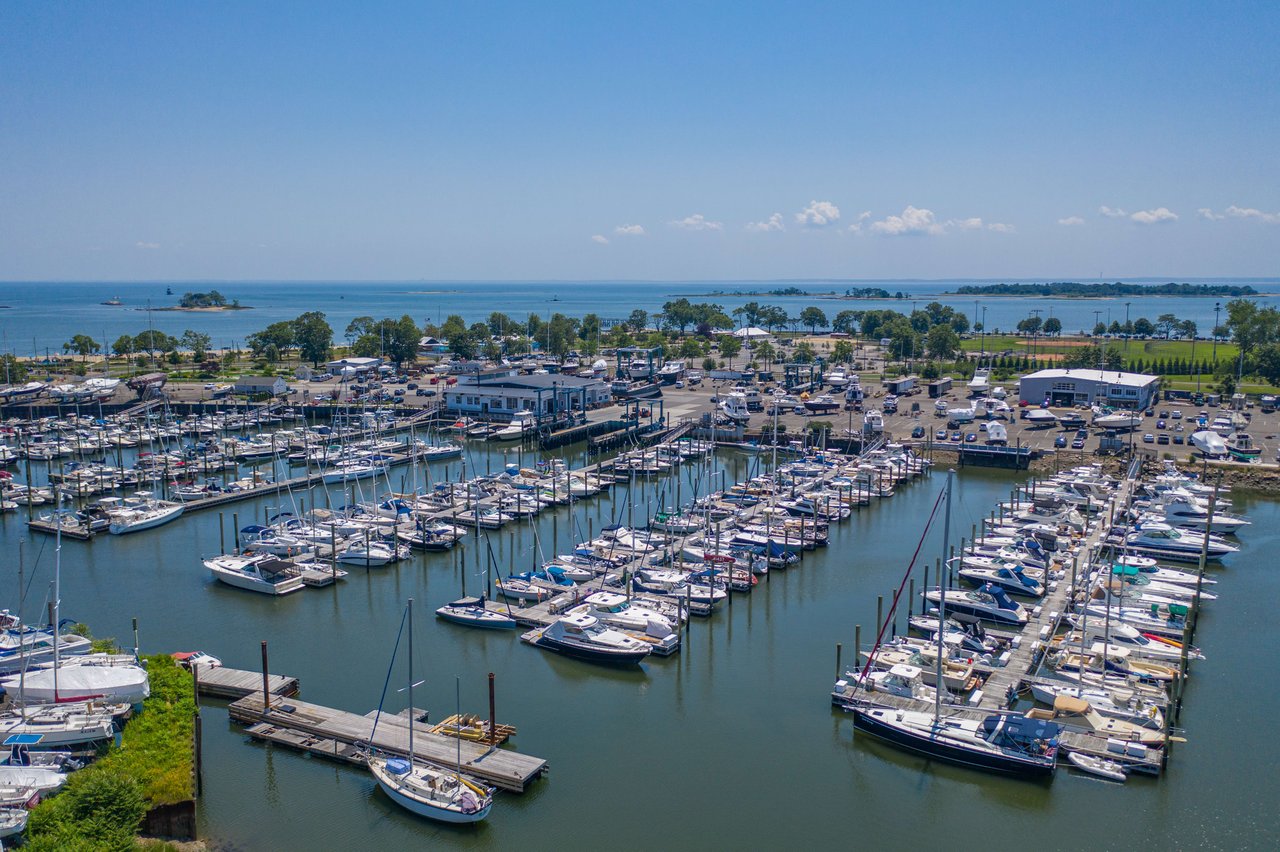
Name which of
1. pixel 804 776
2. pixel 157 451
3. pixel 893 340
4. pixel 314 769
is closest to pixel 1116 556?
pixel 804 776

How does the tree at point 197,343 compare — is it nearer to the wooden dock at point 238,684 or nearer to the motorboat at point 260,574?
the motorboat at point 260,574

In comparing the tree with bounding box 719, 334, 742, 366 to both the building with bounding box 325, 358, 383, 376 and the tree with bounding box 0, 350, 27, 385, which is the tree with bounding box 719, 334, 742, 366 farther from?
the tree with bounding box 0, 350, 27, 385

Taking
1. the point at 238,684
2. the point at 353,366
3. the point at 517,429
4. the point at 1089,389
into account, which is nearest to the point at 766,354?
the point at 1089,389

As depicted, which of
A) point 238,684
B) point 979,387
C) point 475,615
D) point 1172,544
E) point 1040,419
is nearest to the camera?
point 238,684

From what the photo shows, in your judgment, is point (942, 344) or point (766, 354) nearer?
point (942, 344)

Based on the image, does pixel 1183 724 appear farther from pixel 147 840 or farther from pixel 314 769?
pixel 147 840

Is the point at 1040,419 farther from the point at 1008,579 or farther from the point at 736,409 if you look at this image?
the point at 1008,579
